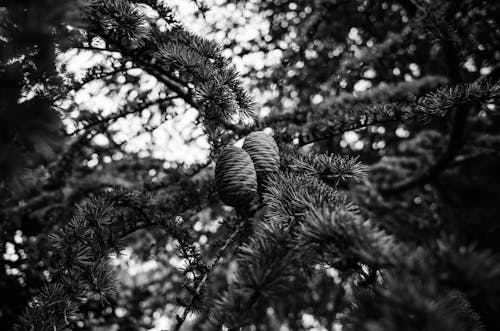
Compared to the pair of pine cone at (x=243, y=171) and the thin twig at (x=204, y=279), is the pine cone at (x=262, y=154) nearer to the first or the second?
the pair of pine cone at (x=243, y=171)

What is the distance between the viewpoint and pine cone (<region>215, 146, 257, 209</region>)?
763 millimetres

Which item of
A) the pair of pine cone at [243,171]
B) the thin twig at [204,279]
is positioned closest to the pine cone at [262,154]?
the pair of pine cone at [243,171]

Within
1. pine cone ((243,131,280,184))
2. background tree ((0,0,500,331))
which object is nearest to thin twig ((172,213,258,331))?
background tree ((0,0,500,331))

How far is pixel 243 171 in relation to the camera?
2.55 feet

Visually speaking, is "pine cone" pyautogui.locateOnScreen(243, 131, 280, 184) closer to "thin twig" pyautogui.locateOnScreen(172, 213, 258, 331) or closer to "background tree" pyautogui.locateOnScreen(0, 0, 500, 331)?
"background tree" pyautogui.locateOnScreen(0, 0, 500, 331)

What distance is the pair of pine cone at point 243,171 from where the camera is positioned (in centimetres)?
76

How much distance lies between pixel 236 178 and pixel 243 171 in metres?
0.03

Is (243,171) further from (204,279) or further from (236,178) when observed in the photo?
(204,279)

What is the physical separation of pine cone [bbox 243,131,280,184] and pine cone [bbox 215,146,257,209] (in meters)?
0.06

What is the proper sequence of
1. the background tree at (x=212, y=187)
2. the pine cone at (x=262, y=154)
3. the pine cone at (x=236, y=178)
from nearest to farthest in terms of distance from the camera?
the background tree at (x=212, y=187) < the pine cone at (x=236, y=178) < the pine cone at (x=262, y=154)

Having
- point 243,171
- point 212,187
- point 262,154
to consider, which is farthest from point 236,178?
point 212,187

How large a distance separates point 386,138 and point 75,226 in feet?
10.0

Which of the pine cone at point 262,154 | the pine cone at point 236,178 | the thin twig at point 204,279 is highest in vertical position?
the pine cone at point 262,154

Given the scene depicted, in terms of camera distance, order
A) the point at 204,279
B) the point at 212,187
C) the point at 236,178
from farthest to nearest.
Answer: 1. the point at 212,187
2. the point at 236,178
3. the point at 204,279
